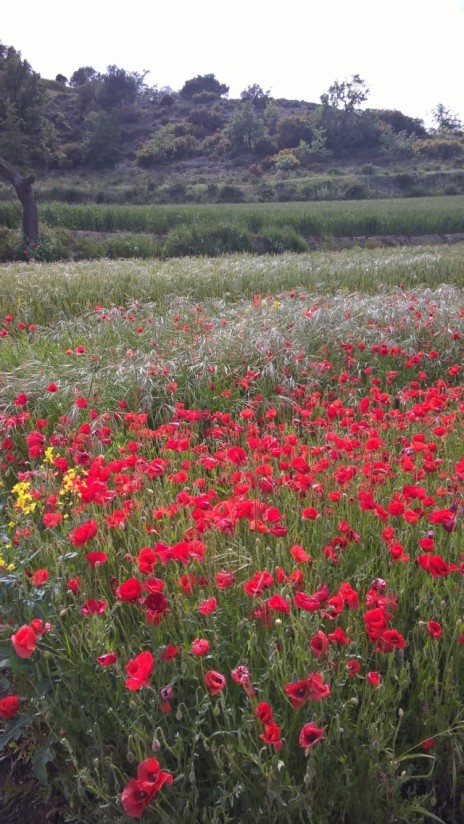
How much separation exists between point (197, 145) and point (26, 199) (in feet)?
149

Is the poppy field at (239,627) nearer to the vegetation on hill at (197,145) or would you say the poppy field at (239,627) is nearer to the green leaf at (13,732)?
the green leaf at (13,732)

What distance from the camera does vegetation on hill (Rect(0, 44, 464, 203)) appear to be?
38.1 m

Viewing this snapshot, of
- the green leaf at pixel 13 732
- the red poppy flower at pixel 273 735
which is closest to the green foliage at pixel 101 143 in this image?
the green leaf at pixel 13 732

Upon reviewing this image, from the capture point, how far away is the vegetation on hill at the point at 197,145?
3809 cm

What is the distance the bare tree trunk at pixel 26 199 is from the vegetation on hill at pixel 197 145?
12694mm

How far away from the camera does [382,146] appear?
58.2 m

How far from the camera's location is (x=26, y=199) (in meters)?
14.7

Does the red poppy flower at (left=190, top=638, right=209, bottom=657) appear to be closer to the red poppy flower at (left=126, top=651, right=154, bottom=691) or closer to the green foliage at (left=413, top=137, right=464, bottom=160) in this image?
the red poppy flower at (left=126, top=651, right=154, bottom=691)

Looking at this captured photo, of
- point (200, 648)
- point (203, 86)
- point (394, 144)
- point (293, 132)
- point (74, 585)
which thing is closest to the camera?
point (200, 648)

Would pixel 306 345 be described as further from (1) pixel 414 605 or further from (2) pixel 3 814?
(2) pixel 3 814

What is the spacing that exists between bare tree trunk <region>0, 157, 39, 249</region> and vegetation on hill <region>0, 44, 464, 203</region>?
500 inches

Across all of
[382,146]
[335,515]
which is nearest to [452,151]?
[382,146]

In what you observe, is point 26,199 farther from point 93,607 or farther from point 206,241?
point 93,607

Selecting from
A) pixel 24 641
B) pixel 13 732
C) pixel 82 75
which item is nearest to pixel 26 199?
pixel 13 732
